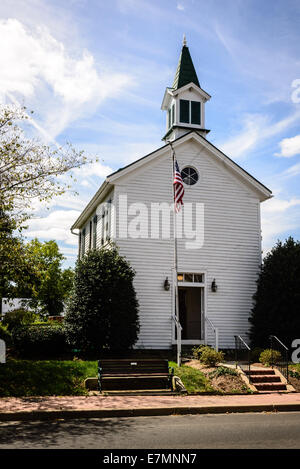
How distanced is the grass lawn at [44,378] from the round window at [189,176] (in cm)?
909

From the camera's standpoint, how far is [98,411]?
34.1 ft

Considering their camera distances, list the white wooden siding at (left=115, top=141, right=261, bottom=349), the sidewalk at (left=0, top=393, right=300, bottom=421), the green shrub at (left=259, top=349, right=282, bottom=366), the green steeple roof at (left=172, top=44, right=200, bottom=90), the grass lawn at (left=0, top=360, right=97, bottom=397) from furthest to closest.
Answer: the green steeple roof at (left=172, top=44, right=200, bottom=90)
the white wooden siding at (left=115, top=141, right=261, bottom=349)
the green shrub at (left=259, top=349, right=282, bottom=366)
the grass lawn at (left=0, top=360, right=97, bottom=397)
the sidewalk at (left=0, top=393, right=300, bottom=421)

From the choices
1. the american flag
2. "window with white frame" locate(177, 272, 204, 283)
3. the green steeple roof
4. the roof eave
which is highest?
the green steeple roof

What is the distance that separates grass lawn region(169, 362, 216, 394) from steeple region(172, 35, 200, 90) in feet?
47.8

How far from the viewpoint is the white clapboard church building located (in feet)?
62.4

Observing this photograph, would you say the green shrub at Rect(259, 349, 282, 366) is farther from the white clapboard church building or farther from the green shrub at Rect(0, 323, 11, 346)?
the green shrub at Rect(0, 323, 11, 346)

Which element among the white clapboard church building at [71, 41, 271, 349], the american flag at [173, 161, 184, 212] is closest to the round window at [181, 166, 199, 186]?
the white clapboard church building at [71, 41, 271, 349]

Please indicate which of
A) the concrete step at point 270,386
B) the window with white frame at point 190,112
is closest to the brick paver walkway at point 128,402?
the concrete step at point 270,386

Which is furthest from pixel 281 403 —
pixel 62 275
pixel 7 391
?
pixel 62 275

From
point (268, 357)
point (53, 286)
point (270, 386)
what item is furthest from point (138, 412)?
point (53, 286)

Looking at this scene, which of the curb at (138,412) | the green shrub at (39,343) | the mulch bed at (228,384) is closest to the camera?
the curb at (138,412)

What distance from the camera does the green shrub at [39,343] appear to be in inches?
688

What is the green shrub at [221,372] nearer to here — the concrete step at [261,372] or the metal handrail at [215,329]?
the concrete step at [261,372]

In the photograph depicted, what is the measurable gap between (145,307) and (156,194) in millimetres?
4663
